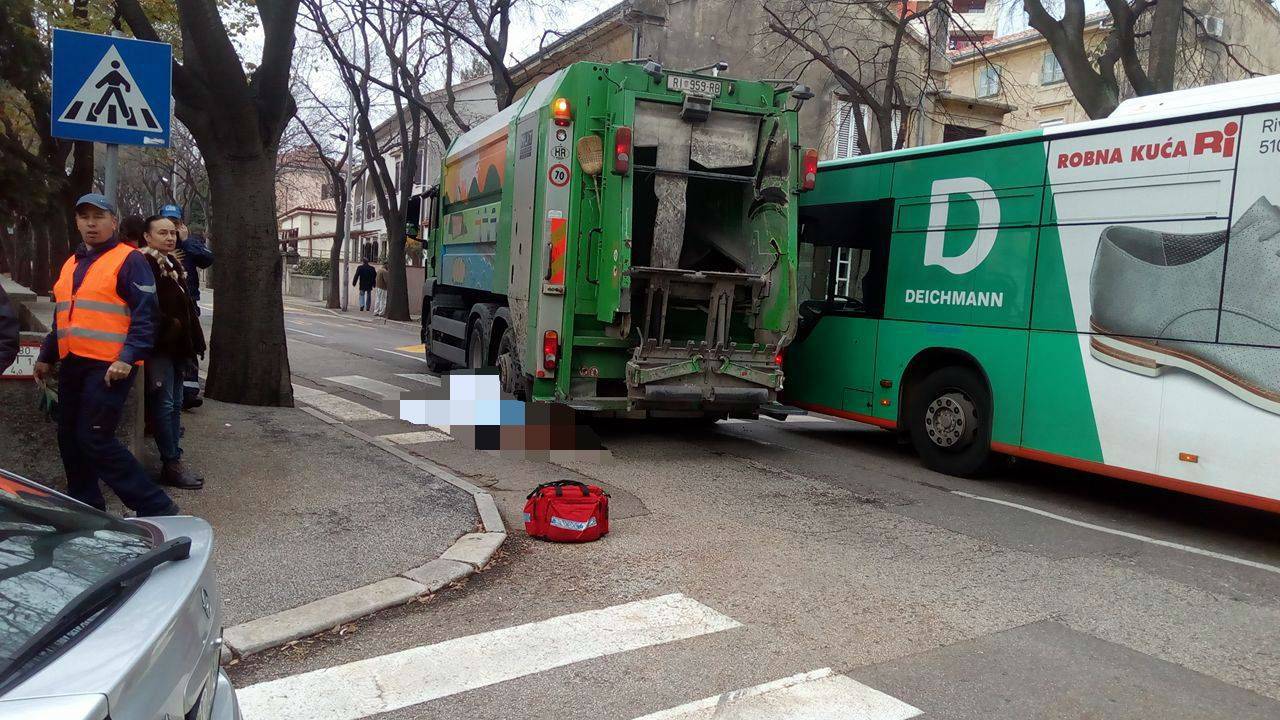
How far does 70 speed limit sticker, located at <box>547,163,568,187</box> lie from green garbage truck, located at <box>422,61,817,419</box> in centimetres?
1

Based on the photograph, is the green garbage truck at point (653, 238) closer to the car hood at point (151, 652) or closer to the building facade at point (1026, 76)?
the car hood at point (151, 652)

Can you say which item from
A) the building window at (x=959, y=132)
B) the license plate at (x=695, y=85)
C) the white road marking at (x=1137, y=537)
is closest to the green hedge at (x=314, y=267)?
the building window at (x=959, y=132)

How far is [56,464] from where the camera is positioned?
6.62 m

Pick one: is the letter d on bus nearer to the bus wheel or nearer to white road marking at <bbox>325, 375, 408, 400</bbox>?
the bus wheel

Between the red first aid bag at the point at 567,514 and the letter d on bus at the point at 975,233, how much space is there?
423 cm

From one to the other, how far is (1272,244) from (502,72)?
1621 cm

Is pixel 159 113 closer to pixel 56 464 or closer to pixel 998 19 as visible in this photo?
pixel 56 464

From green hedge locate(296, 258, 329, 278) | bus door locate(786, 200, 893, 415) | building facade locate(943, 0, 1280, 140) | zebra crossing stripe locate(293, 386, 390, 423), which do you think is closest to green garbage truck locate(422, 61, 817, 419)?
bus door locate(786, 200, 893, 415)

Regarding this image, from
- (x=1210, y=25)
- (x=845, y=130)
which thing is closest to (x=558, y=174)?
(x=1210, y=25)

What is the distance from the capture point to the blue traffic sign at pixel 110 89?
545cm

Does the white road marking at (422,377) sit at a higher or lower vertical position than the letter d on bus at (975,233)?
lower

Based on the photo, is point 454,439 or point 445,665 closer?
point 445,665

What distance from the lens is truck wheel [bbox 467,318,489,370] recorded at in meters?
10.8

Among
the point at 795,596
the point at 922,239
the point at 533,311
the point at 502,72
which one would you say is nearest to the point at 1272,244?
the point at 922,239
